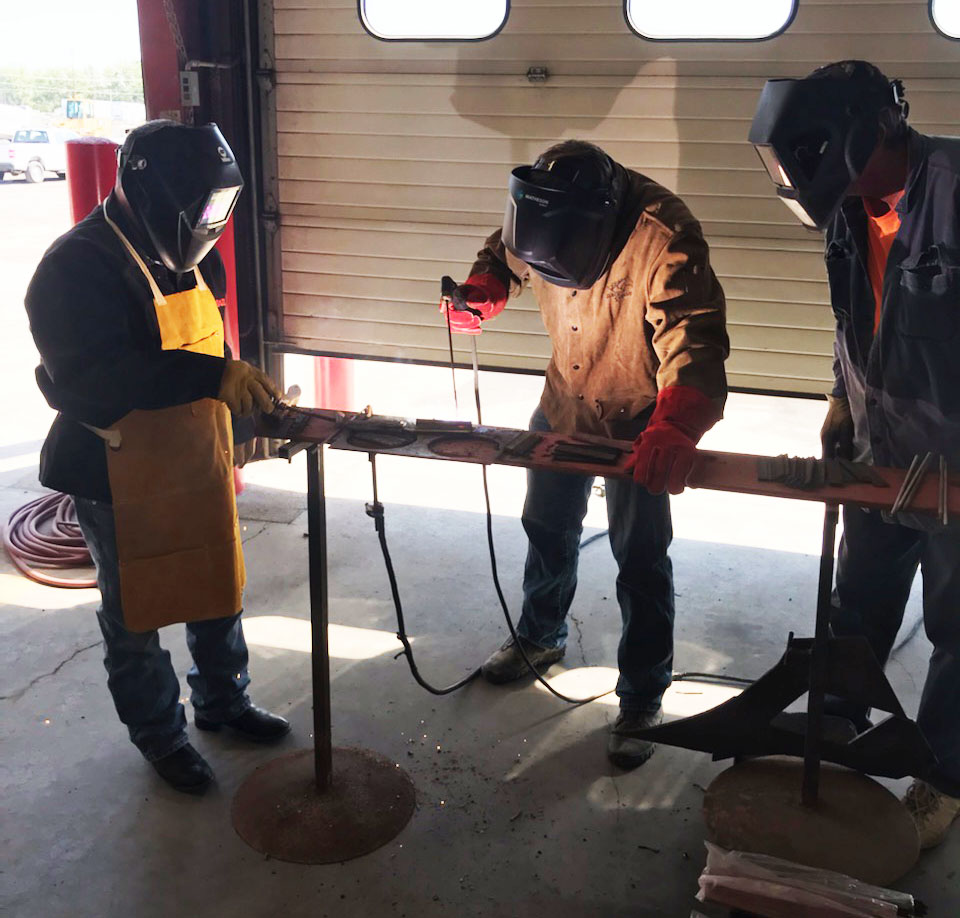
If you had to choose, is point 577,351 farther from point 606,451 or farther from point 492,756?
point 492,756

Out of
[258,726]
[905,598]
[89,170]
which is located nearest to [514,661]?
[258,726]

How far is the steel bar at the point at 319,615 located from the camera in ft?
7.70

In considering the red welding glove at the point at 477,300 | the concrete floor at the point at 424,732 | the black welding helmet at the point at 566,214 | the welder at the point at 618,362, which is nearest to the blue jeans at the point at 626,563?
the welder at the point at 618,362

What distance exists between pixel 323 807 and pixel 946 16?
3.74m

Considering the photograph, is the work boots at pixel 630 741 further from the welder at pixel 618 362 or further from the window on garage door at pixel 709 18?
the window on garage door at pixel 709 18

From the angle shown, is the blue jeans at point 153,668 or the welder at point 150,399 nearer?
the welder at point 150,399

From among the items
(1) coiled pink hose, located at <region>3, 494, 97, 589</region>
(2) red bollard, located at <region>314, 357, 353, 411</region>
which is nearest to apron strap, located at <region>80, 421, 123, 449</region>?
(1) coiled pink hose, located at <region>3, 494, 97, 589</region>

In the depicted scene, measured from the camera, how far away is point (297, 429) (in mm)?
2453

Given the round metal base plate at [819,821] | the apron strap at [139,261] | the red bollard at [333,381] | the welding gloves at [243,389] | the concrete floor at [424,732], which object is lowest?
the concrete floor at [424,732]

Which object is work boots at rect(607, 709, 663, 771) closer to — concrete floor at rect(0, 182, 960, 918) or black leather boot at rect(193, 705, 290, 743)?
concrete floor at rect(0, 182, 960, 918)

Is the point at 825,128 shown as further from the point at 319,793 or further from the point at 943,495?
the point at 319,793

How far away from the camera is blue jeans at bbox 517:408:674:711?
282cm

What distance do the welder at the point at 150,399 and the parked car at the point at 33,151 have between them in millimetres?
18212

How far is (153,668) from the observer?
2674mm
